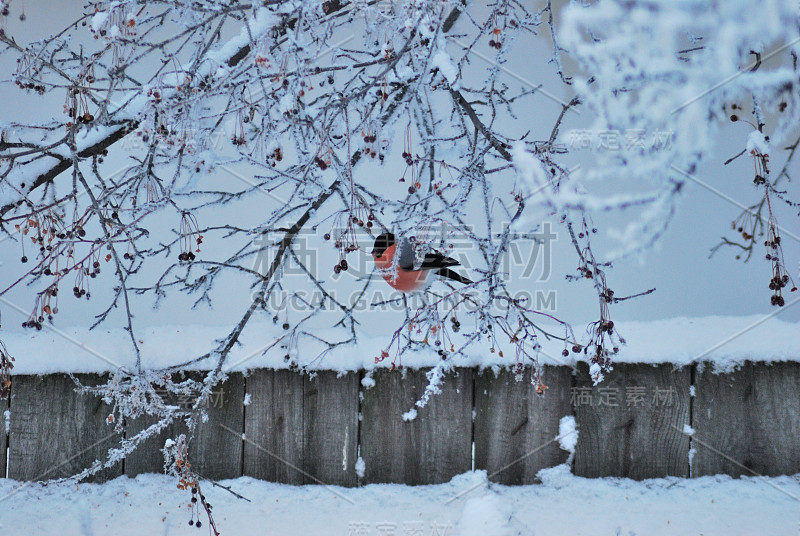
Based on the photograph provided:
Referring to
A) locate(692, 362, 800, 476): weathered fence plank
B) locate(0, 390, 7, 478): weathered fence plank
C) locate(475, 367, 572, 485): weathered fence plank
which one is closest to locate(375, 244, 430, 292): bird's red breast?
locate(475, 367, 572, 485): weathered fence plank

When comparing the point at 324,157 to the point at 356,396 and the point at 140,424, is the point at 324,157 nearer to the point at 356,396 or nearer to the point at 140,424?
the point at 356,396

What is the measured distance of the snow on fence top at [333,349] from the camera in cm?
250

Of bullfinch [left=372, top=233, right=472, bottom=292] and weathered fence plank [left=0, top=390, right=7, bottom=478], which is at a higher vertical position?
bullfinch [left=372, top=233, right=472, bottom=292]

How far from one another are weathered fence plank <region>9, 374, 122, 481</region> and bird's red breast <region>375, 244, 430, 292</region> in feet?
4.42

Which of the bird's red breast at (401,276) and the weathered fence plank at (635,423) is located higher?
the bird's red breast at (401,276)

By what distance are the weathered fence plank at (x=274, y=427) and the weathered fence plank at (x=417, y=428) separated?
288 millimetres

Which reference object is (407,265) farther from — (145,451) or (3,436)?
(3,436)

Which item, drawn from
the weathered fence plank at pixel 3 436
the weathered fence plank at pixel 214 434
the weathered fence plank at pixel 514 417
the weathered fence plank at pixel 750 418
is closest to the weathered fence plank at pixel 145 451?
the weathered fence plank at pixel 214 434

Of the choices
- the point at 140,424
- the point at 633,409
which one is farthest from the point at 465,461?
the point at 140,424

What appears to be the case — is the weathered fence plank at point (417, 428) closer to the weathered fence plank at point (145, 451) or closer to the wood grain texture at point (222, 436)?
the wood grain texture at point (222, 436)

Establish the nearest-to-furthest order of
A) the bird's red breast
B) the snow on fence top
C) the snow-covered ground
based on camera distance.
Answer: the bird's red breast
the snow-covered ground
the snow on fence top

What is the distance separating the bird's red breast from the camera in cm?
204

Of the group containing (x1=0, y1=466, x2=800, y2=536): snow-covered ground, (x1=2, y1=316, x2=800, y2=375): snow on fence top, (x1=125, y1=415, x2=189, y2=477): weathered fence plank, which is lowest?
(x1=0, y1=466, x2=800, y2=536): snow-covered ground

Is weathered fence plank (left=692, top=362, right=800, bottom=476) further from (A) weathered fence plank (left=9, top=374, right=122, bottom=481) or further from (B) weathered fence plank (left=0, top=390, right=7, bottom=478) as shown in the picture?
(B) weathered fence plank (left=0, top=390, right=7, bottom=478)
